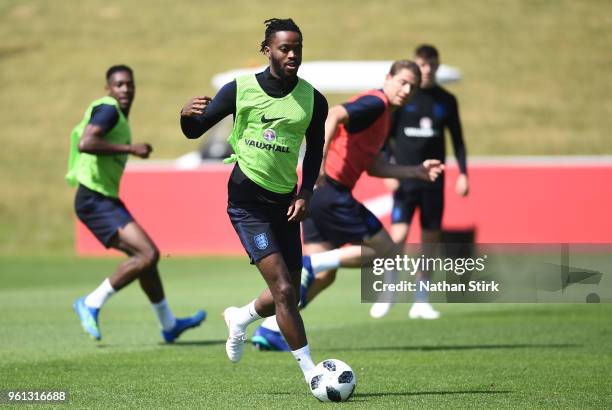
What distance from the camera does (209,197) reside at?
2147 centimetres

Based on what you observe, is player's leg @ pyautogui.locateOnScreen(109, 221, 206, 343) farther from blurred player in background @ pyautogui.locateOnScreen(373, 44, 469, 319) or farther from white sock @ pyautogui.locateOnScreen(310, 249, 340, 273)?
blurred player in background @ pyautogui.locateOnScreen(373, 44, 469, 319)

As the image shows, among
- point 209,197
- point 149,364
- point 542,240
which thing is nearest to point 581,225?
point 542,240

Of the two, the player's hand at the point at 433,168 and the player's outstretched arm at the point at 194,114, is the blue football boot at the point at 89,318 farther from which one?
the player's outstretched arm at the point at 194,114

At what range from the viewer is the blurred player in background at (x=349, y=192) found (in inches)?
404

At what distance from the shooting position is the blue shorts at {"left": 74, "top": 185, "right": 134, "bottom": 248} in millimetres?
10914

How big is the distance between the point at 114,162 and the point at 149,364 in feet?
7.70

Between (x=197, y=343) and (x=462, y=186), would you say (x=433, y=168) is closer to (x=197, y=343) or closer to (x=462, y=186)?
(x=197, y=343)

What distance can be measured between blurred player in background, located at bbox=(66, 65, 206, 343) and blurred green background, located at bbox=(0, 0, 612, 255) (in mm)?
20915

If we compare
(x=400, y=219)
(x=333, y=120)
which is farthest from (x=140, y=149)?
(x=400, y=219)

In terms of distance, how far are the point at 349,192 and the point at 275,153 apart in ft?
9.46

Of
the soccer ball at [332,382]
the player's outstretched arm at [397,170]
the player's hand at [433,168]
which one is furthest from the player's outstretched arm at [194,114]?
the player's outstretched arm at [397,170]

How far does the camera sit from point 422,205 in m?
13.5

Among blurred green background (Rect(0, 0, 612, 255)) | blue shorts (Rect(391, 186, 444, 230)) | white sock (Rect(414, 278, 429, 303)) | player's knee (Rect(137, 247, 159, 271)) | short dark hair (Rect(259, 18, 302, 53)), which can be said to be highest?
short dark hair (Rect(259, 18, 302, 53))

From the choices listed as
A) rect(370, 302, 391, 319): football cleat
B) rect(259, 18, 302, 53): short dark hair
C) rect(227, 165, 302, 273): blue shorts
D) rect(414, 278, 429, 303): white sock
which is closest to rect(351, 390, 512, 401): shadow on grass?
rect(227, 165, 302, 273): blue shorts
